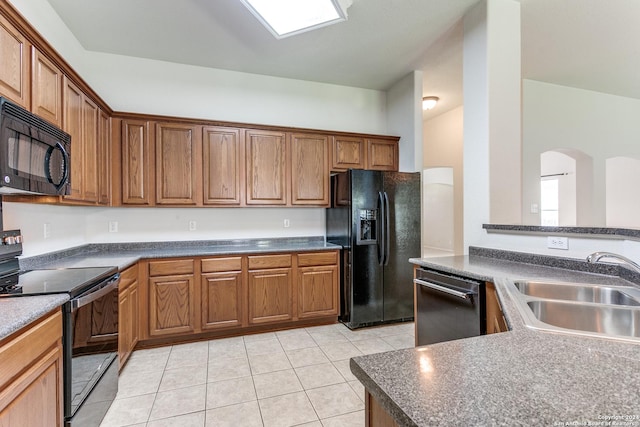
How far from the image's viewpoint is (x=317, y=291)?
11.1ft

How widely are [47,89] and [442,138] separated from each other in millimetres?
5352

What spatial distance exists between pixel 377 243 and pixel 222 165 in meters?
1.88

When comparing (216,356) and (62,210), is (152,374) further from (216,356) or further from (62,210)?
(62,210)

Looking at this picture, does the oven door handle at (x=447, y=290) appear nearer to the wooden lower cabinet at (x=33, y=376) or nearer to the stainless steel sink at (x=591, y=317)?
the stainless steel sink at (x=591, y=317)

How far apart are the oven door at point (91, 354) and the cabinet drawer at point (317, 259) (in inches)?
68.1

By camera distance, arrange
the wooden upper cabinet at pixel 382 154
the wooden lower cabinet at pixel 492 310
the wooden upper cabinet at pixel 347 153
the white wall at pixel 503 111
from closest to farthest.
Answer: the wooden lower cabinet at pixel 492 310 → the white wall at pixel 503 111 → the wooden upper cabinet at pixel 347 153 → the wooden upper cabinet at pixel 382 154

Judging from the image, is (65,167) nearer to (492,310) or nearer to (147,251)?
(147,251)

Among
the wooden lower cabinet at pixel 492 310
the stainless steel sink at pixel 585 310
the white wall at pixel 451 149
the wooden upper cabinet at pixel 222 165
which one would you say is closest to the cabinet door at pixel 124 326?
the wooden upper cabinet at pixel 222 165

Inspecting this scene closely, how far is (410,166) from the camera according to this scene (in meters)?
3.84

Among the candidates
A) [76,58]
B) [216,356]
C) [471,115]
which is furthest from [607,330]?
[76,58]

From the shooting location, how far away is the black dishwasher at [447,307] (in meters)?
1.68

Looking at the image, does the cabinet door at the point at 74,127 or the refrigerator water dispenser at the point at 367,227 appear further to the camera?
the refrigerator water dispenser at the point at 367,227

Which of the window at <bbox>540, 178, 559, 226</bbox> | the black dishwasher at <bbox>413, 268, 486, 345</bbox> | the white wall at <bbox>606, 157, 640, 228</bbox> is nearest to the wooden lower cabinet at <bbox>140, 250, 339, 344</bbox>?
the black dishwasher at <bbox>413, 268, 486, 345</bbox>

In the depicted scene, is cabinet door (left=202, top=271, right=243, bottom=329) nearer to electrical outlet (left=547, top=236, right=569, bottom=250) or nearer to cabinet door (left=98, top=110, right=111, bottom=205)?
cabinet door (left=98, top=110, right=111, bottom=205)
